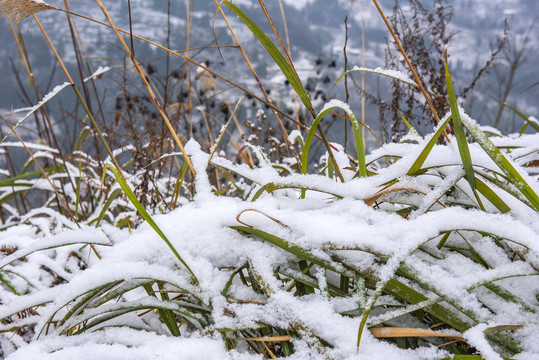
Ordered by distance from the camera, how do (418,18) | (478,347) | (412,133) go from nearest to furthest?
1. (478,347)
2. (412,133)
3. (418,18)

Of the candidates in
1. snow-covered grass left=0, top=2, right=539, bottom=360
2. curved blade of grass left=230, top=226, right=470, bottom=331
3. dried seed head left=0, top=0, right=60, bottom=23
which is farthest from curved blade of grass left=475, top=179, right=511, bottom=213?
dried seed head left=0, top=0, right=60, bottom=23

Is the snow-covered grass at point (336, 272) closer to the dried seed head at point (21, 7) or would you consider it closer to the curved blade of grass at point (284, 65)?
the curved blade of grass at point (284, 65)

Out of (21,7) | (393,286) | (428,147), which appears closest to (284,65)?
(428,147)

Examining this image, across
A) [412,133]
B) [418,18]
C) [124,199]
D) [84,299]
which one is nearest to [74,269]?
[84,299]

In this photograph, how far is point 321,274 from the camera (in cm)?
49

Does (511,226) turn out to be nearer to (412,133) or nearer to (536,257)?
(536,257)

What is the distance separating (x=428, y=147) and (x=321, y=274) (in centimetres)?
21

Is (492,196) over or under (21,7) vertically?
under

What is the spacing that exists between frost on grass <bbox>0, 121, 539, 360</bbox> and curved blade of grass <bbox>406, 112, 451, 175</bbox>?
14 millimetres

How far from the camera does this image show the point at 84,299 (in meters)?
0.53

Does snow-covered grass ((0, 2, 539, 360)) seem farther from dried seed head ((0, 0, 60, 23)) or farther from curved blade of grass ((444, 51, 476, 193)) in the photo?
dried seed head ((0, 0, 60, 23))

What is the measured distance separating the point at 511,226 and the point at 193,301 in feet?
1.34

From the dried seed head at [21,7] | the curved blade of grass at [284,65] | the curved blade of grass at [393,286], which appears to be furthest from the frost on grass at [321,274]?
the dried seed head at [21,7]

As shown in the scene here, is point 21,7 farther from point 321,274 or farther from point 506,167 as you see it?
point 506,167
